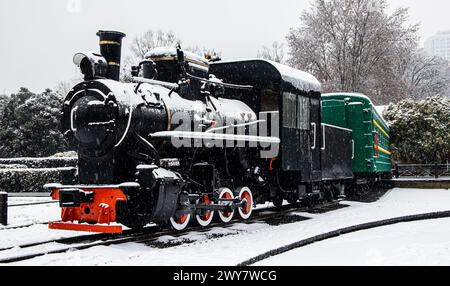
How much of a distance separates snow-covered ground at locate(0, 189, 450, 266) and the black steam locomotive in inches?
23.1

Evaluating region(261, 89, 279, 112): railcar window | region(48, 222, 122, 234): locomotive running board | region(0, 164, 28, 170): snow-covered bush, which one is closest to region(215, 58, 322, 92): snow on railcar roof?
region(261, 89, 279, 112): railcar window

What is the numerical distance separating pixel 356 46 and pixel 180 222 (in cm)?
2785

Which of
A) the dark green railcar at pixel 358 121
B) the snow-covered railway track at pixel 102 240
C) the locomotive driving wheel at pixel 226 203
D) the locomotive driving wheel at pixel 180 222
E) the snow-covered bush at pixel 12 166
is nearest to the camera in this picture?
the snow-covered railway track at pixel 102 240

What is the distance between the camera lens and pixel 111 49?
844 centimetres

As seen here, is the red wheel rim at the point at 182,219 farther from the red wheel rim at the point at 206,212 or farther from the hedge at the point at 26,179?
the hedge at the point at 26,179

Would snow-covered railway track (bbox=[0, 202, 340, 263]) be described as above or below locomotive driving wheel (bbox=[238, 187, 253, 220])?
below

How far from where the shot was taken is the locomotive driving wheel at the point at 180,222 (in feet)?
29.1

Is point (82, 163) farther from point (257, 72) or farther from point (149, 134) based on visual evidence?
point (257, 72)

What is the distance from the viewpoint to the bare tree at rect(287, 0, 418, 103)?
33812 millimetres

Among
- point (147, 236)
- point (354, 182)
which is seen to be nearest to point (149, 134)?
point (147, 236)

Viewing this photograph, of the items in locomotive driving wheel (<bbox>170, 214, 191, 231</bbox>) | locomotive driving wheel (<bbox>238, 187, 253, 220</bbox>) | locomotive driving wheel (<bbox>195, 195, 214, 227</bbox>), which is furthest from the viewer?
locomotive driving wheel (<bbox>238, 187, 253, 220</bbox>)

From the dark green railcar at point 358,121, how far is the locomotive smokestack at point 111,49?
30.8 ft

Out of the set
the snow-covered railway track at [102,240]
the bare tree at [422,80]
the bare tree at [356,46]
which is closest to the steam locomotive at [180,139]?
the snow-covered railway track at [102,240]

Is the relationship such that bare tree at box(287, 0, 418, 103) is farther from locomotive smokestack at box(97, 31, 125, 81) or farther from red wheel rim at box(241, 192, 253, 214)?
locomotive smokestack at box(97, 31, 125, 81)
